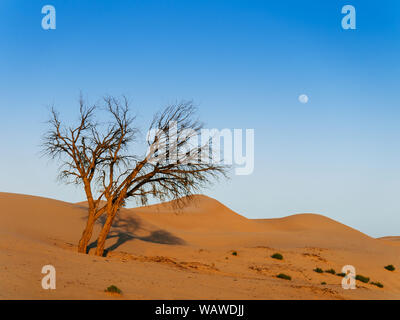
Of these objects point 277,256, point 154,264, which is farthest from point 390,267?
point 154,264

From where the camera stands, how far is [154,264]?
1586 centimetres

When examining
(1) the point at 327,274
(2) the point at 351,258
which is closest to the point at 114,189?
(1) the point at 327,274

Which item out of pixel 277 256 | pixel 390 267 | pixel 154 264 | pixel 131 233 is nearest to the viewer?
pixel 154 264

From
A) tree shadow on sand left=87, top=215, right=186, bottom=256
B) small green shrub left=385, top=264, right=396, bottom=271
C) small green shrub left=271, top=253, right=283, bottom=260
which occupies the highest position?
tree shadow on sand left=87, top=215, right=186, bottom=256

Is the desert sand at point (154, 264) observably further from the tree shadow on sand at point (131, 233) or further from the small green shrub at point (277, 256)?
the small green shrub at point (277, 256)

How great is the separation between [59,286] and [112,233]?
18751 mm

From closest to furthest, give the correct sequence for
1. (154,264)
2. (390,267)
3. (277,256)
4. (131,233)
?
1. (154,264)
2. (277,256)
3. (390,267)
4. (131,233)

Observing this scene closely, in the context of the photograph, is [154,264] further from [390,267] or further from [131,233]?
[390,267]

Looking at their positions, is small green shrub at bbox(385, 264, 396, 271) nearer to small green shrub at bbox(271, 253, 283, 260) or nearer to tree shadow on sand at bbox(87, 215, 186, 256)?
small green shrub at bbox(271, 253, 283, 260)

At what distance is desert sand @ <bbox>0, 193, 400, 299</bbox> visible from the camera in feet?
33.1

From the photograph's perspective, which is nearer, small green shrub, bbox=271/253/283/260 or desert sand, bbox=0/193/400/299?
desert sand, bbox=0/193/400/299

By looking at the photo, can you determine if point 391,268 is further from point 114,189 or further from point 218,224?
point 218,224

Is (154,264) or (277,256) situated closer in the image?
(154,264)

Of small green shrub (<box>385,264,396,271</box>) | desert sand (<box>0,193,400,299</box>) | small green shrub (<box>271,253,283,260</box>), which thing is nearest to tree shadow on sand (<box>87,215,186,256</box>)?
desert sand (<box>0,193,400,299</box>)
